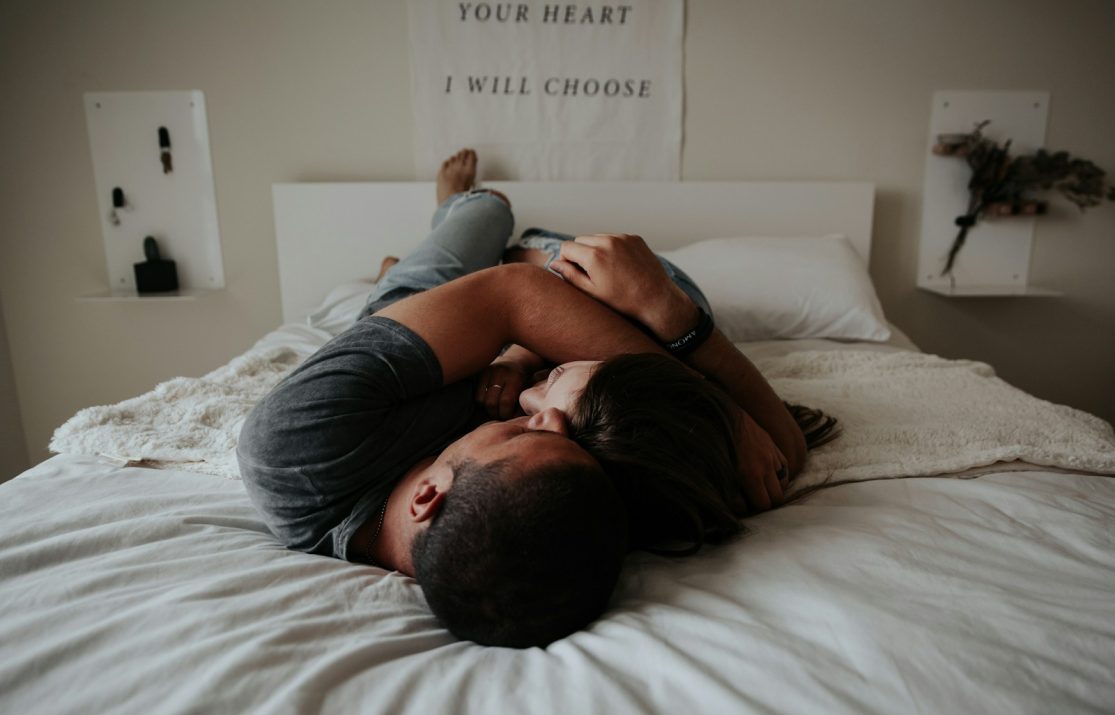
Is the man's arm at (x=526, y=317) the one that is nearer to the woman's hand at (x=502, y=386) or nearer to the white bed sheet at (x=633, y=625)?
the woman's hand at (x=502, y=386)

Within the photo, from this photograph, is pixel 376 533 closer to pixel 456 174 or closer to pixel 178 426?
pixel 178 426

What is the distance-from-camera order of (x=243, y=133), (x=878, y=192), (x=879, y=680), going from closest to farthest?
(x=879, y=680)
(x=243, y=133)
(x=878, y=192)

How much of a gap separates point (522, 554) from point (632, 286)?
0.47m

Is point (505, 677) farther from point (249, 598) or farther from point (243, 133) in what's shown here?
point (243, 133)

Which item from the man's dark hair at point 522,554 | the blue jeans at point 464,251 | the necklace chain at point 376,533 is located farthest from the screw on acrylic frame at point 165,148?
the man's dark hair at point 522,554

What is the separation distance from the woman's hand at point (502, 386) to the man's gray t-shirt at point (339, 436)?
0.11 m

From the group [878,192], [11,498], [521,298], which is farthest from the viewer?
[878,192]

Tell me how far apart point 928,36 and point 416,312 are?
2182 mm

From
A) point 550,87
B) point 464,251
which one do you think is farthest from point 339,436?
point 550,87

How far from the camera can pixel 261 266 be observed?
7.19 ft

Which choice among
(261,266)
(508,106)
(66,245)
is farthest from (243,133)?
(508,106)

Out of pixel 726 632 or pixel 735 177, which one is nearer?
pixel 726 632

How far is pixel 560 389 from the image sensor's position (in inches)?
31.0

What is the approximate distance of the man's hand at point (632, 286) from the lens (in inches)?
35.5
